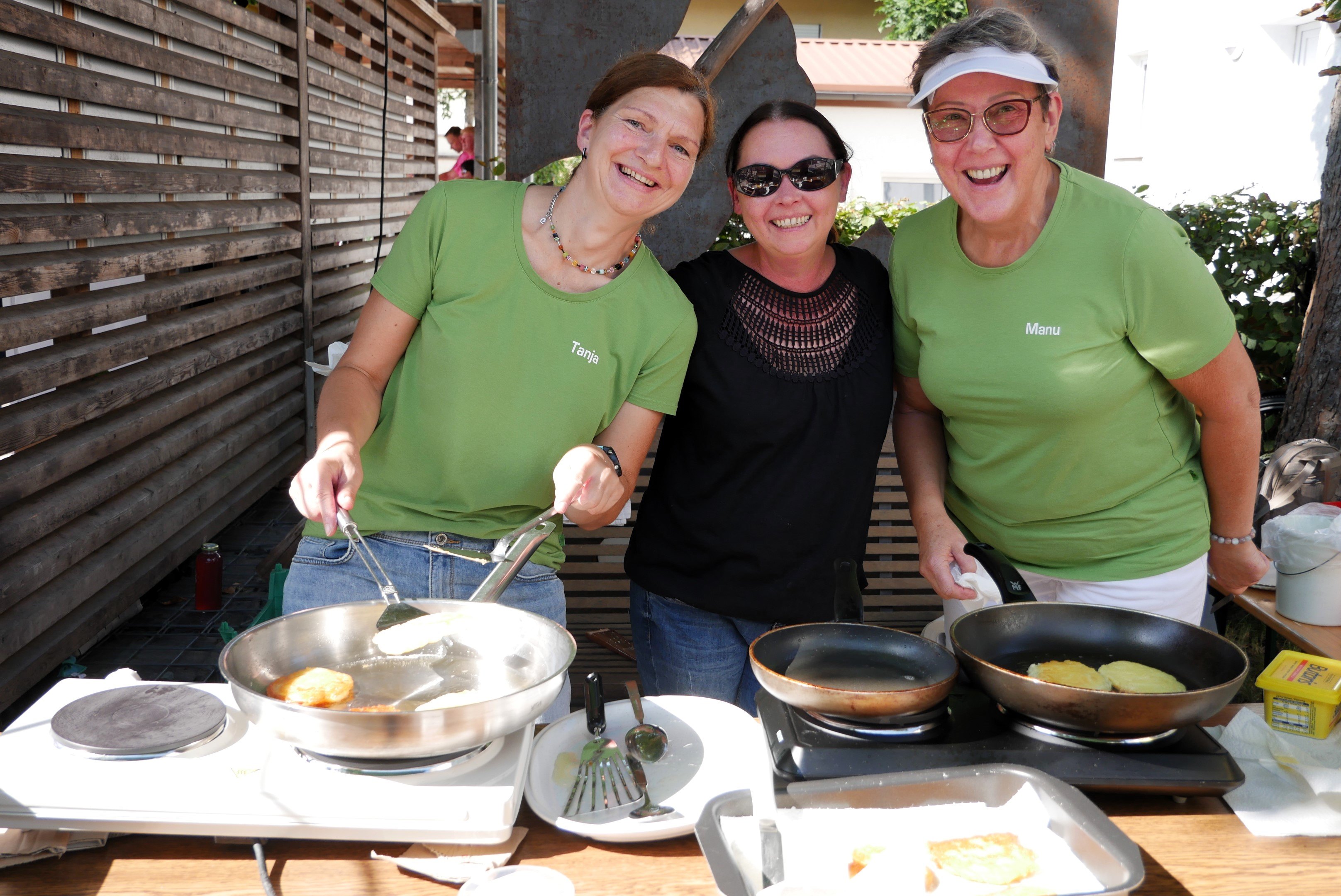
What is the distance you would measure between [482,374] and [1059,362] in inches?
48.9

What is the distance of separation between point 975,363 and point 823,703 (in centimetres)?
108

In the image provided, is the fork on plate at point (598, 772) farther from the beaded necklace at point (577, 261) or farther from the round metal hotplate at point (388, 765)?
the beaded necklace at point (577, 261)

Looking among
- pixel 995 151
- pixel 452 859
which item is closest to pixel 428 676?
pixel 452 859

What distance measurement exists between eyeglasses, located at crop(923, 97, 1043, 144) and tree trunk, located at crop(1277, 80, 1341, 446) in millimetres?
3273

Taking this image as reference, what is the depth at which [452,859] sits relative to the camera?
134cm

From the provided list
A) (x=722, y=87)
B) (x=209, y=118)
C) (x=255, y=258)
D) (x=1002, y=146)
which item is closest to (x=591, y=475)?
(x=1002, y=146)

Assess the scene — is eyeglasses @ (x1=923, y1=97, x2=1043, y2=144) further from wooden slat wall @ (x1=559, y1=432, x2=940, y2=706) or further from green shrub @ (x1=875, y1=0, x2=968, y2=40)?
green shrub @ (x1=875, y1=0, x2=968, y2=40)

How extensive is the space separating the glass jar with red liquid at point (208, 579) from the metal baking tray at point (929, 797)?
382 centimetres

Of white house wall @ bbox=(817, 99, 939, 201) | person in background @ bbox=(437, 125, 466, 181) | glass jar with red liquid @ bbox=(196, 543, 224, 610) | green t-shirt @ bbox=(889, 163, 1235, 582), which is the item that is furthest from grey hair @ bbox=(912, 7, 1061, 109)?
white house wall @ bbox=(817, 99, 939, 201)

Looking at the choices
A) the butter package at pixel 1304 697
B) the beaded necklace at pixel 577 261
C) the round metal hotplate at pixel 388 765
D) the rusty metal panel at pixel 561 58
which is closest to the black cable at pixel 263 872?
the round metal hotplate at pixel 388 765

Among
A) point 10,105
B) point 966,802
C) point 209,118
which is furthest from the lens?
point 209,118

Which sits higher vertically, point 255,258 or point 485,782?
point 255,258

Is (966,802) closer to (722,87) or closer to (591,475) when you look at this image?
(591,475)

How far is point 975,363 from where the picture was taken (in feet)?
7.50
